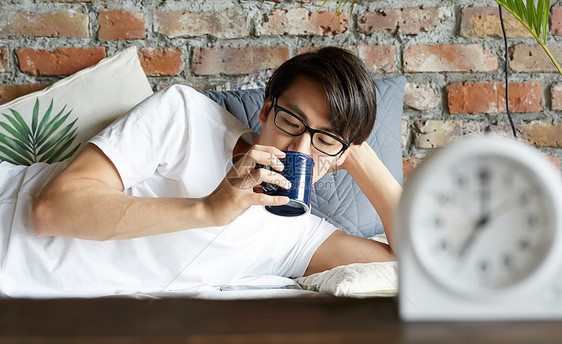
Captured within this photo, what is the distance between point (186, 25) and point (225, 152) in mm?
653

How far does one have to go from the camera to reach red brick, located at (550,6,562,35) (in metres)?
1.65

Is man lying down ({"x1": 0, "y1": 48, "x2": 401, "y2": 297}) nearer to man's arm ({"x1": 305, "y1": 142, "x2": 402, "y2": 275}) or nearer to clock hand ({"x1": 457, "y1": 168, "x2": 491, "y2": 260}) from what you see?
man's arm ({"x1": 305, "y1": 142, "x2": 402, "y2": 275})

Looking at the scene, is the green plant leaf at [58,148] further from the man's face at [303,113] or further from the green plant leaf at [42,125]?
the man's face at [303,113]

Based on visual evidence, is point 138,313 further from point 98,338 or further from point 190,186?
point 190,186

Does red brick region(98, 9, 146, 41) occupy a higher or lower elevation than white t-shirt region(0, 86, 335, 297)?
higher

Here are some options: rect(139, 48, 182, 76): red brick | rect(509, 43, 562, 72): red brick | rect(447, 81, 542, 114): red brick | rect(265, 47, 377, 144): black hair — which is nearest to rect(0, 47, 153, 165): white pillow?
rect(139, 48, 182, 76): red brick

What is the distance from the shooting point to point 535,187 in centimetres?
46

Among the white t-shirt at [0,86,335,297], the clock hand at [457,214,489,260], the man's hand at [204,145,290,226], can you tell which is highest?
the clock hand at [457,214,489,260]

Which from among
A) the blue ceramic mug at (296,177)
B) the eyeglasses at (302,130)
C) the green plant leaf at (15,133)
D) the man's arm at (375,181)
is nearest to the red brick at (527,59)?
the man's arm at (375,181)

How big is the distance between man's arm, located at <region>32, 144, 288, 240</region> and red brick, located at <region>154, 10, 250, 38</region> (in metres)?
0.79

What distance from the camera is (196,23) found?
5.29ft

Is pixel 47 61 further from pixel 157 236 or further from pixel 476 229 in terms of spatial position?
pixel 476 229

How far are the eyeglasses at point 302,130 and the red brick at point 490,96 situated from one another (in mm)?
736

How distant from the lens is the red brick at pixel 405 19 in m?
1.63
